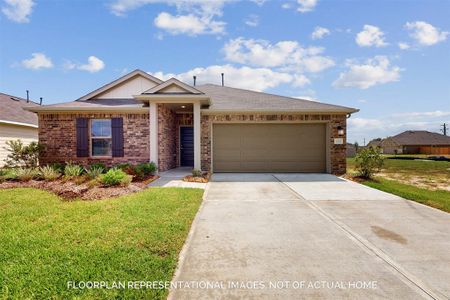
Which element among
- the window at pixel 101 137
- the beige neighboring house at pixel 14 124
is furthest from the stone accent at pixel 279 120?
the beige neighboring house at pixel 14 124

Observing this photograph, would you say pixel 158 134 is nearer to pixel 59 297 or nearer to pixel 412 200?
pixel 59 297

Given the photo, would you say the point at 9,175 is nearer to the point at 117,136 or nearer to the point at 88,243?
the point at 117,136

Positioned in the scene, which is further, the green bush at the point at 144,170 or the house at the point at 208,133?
the house at the point at 208,133

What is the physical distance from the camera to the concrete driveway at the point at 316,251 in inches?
101

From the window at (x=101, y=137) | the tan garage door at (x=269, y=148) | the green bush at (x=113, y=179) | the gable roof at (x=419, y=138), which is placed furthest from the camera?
the gable roof at (x=419, y=138)

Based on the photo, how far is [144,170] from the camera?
9141mm

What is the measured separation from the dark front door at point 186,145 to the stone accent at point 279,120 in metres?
1.98

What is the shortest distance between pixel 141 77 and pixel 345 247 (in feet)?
40.6

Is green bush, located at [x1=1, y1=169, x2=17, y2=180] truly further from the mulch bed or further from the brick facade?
the brick facade

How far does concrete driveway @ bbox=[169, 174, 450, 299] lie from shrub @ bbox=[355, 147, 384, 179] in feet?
12.9

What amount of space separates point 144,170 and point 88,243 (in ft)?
19.0

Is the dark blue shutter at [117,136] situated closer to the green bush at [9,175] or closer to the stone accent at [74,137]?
the stone accent at [74,137]

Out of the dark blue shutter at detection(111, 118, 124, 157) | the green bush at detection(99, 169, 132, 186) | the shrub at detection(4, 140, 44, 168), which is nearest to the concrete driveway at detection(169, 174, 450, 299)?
the green bush at detection(99, 169, 132, 186)

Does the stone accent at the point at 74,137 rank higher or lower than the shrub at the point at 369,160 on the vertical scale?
higher
